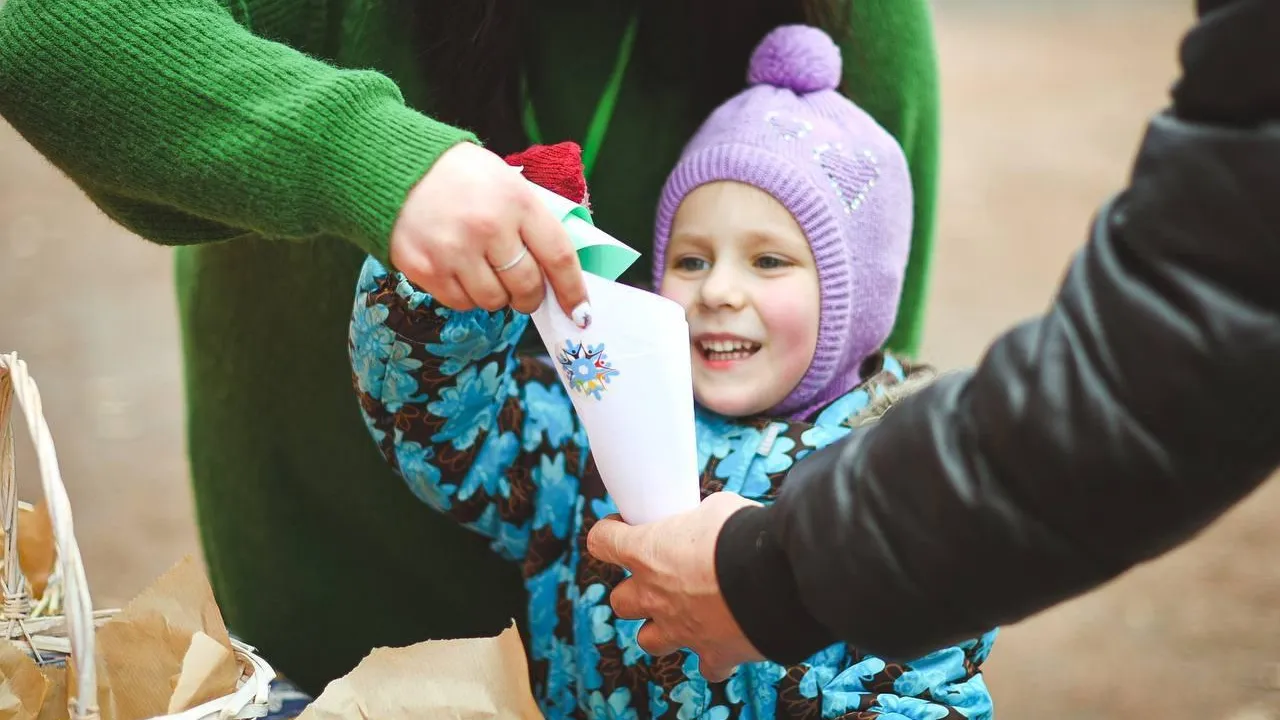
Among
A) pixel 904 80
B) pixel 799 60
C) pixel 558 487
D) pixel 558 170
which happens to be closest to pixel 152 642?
pixel 558 487

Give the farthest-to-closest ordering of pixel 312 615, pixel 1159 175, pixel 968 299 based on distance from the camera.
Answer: pixel 968 299, pixel 312 615, pixel 1159 175

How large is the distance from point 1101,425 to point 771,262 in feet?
2.21

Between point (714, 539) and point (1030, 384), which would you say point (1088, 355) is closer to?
point (1030, 384)

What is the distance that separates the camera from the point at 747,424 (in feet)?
5.06

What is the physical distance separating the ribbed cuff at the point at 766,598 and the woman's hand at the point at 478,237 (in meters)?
0.28

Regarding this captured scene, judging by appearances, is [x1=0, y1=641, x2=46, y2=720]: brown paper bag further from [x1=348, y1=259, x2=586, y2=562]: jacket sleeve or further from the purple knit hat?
the purple knit hat

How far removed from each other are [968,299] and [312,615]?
3437mm

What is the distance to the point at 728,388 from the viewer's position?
1497mm

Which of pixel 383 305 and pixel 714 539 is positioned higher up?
pixel 383 305

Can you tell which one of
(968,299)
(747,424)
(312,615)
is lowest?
(968,299)

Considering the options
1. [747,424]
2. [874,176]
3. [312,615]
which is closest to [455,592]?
[312,615]

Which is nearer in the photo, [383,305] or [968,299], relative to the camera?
[383,305]

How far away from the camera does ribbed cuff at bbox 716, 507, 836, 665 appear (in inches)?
42.1

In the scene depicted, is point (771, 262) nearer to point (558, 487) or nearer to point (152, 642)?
point (558, 487)
